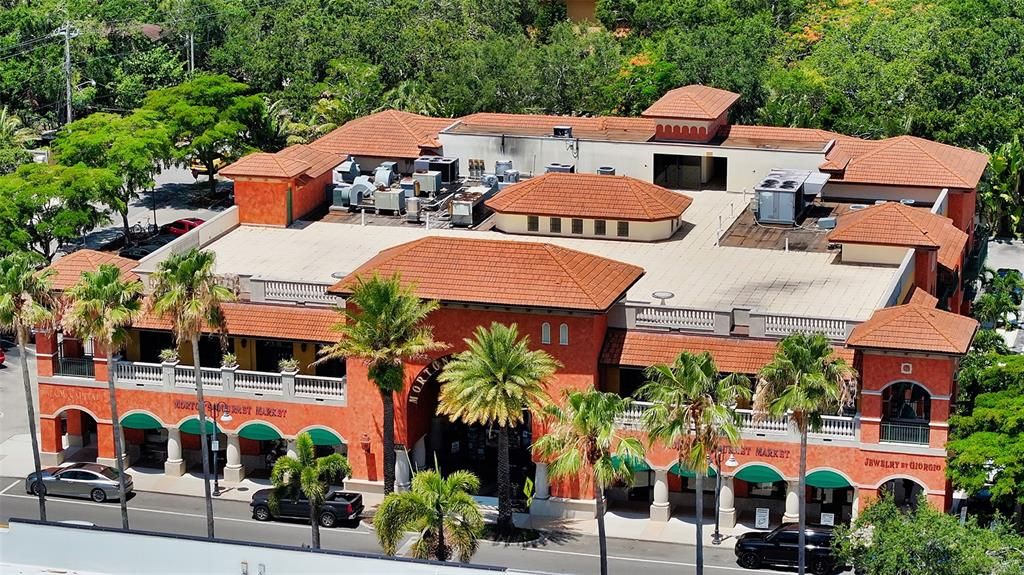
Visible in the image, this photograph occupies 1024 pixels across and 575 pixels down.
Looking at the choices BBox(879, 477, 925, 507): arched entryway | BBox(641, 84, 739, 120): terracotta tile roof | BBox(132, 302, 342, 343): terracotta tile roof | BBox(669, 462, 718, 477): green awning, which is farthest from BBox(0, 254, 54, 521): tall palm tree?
BBox(641, 84, 739, 120): terracotta tile roof

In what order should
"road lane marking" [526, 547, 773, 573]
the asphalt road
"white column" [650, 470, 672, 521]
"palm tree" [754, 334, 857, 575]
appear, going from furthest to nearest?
"white column" [650, 470, 672, 521] < the asphalt road < "road lane marking" [526, 547, 773, 573] < "palm tree" [754, 334, 857, 575]

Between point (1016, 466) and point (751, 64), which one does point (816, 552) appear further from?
point (751, 64)

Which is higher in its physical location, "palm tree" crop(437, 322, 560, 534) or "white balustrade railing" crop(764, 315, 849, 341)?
"white balustrade railing" crop(764, 315, 849, 341)

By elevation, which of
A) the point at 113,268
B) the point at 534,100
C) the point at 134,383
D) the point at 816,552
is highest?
the point at 534,100

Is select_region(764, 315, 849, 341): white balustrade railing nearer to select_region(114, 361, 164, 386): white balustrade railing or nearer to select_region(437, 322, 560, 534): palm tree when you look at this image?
select_region(437, 322, 560, 534): palm tree

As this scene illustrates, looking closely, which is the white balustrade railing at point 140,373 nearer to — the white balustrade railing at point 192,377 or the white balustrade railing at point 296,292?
the white balustrade railing at point 192,377

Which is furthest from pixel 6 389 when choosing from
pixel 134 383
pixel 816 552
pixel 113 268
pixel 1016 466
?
pixel 1016 466

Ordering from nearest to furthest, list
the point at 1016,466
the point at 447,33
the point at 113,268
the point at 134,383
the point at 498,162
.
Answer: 1. the point at 1016,466
2. the point at 113,268
3. the point at 134,383
4. the point at 498,162
5. the point at 447,33

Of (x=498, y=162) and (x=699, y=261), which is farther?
(x=498, y=162)
